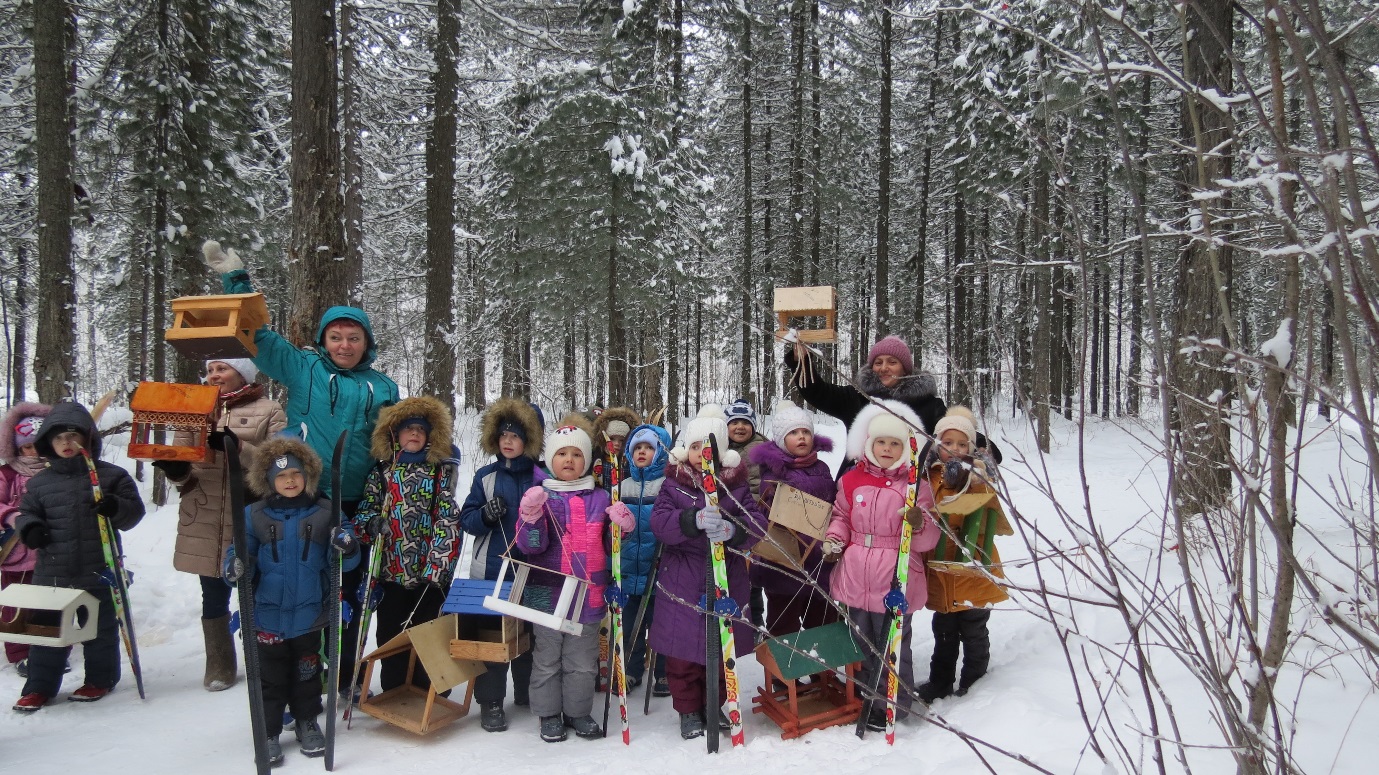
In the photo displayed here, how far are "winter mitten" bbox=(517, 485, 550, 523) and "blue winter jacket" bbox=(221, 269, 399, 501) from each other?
3.52 feet

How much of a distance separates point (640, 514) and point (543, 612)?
1.00 m

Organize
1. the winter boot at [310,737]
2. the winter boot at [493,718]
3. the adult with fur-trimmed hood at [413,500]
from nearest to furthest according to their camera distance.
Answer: the winter boot at [310,737], the winter boot at [493,718], the adult with fur-trimmed hood at [413,500]

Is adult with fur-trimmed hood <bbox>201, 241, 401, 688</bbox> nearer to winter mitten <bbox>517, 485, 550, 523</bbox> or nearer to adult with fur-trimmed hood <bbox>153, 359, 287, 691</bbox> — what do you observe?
adult with fur-trimmed hood <bbox>153, 359, 287, 691</bbox>

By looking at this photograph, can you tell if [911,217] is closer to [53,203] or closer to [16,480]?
[53,203]

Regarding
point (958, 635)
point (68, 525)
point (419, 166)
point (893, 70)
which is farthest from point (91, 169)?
point (893, 70)

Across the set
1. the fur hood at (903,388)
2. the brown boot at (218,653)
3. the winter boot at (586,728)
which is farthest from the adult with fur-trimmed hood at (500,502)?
the fur hood at (903,388)

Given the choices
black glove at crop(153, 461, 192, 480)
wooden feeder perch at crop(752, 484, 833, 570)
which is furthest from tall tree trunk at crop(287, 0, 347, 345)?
wooden feeder perch at crop(752, 484, 833, 570)

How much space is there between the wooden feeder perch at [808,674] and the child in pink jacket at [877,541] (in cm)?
13

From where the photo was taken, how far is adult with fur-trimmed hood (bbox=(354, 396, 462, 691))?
440 cm

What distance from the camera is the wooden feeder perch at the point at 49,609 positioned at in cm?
419

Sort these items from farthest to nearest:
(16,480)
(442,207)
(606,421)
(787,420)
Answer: (442,207) < (606,421) < (16,480) < (787,420)

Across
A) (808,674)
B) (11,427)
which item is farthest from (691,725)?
(11,427)

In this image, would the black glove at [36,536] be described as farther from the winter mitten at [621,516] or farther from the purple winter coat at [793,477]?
the purple winter coat at [793,477]

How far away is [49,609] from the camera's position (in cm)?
430
